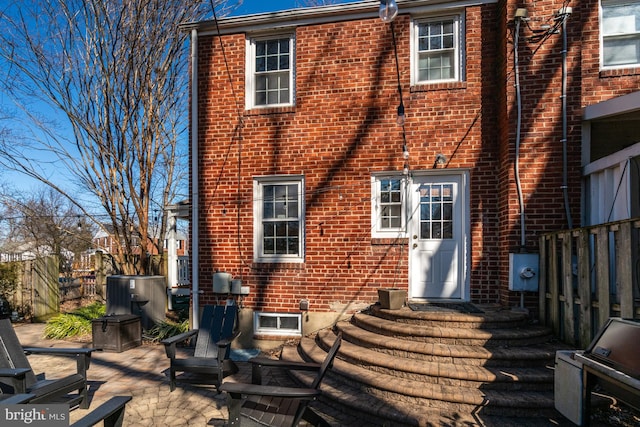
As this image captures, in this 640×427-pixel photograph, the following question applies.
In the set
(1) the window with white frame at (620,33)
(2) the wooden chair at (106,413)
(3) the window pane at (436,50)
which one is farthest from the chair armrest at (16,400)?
(1) the window with white frame at (620,33)

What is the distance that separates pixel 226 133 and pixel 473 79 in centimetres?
441

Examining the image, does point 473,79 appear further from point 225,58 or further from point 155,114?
point 155,114

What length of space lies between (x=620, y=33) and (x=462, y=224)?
12.1ft

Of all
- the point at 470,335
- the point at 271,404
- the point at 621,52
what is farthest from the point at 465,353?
the point at 621,52

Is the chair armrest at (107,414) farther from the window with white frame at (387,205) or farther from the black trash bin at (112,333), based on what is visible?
the window with white frame at (387,205)

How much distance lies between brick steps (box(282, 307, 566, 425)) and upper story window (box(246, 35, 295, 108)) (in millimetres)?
4432

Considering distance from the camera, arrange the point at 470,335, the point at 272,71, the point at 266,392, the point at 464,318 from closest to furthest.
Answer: the point at 266,392 → the point at 470,335 → the point at 464,318 → the point at 272,71

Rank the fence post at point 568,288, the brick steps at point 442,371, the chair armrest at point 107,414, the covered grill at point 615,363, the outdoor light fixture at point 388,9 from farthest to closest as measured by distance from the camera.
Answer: the fence post at point 568,288 < the outdoor light fixture at point 388,9 < the brick steps at point 442,371 < the covered grill at point 615,363 < the chair armrest at point 107,414

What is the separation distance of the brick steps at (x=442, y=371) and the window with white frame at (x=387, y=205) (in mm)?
1539

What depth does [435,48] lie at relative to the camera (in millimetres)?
6262

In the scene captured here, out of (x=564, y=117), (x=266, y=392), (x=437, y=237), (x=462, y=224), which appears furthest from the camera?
(x=437, y=237)

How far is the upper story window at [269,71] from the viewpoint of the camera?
6812 mm

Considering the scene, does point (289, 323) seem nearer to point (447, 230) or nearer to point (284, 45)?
point (447, 230)

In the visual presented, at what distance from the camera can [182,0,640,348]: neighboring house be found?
5.51 metres
